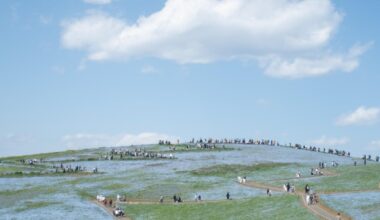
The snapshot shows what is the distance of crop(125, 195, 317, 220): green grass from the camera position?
6494cm

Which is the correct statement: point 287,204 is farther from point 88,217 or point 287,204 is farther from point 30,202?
point 30,202

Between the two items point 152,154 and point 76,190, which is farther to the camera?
point 152,154

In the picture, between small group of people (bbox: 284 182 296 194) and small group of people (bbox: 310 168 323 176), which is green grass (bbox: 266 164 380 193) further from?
small group of people (bbox: 310 168 323 176)

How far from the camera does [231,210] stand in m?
70.8

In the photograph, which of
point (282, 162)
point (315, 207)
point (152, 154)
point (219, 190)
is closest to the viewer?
point (315, 207)

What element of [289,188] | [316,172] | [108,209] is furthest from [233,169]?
[108,209]

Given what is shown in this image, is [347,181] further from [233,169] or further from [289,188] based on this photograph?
[233,169]

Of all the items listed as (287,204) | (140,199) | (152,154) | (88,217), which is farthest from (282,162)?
(88,217)

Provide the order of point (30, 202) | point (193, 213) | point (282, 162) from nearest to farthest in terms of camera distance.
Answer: point (193, 213) → point (30, 202) → point (282, 162)

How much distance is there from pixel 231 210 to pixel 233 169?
43526mm

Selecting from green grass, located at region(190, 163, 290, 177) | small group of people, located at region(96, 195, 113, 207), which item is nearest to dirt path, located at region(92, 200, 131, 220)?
small group of people, located at region(96, 195, 113, 207)

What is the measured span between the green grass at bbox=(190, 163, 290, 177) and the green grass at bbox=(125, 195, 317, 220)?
32.4m

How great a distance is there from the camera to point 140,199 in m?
87.3

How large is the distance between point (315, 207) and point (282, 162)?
56.7 m
